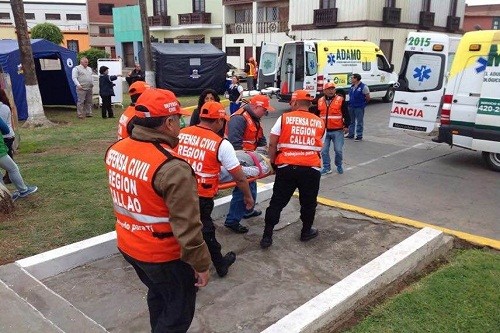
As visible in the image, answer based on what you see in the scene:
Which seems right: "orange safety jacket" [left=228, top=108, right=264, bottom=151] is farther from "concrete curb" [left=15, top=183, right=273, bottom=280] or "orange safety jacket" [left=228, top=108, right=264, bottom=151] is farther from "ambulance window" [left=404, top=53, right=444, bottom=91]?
"ambulance window" [left=404, top=53, right=444, bottom=91]

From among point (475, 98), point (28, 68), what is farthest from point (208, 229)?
point (28, 68)

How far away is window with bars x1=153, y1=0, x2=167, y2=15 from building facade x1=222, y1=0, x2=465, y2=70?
7.60m

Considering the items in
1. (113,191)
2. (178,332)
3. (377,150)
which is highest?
(113,191)

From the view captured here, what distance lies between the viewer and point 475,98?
26.1 ft

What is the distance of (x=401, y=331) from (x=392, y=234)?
195cm

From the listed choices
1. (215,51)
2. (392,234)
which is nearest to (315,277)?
(392,234)

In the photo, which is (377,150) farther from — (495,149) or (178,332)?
(178,332)

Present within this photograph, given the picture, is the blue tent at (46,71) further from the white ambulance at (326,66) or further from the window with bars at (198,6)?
the window with bars at (198,6)

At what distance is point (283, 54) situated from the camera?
51.5 ft

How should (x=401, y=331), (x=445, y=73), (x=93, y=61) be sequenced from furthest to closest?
(x=93, y=61) → (x=445, y=73) → (x=401, y=331)

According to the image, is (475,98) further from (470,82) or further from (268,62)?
(268,62)

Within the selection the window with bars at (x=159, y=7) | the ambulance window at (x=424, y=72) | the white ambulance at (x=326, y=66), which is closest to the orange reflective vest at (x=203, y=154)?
the ambulance window at (x=424, y=72)

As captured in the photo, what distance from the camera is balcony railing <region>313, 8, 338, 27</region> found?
2670 cm

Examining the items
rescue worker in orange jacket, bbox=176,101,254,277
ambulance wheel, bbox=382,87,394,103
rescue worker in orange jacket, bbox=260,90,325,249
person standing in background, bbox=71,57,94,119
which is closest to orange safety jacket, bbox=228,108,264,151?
rescue worker in orange jacket, bbox=260,90,325,249
